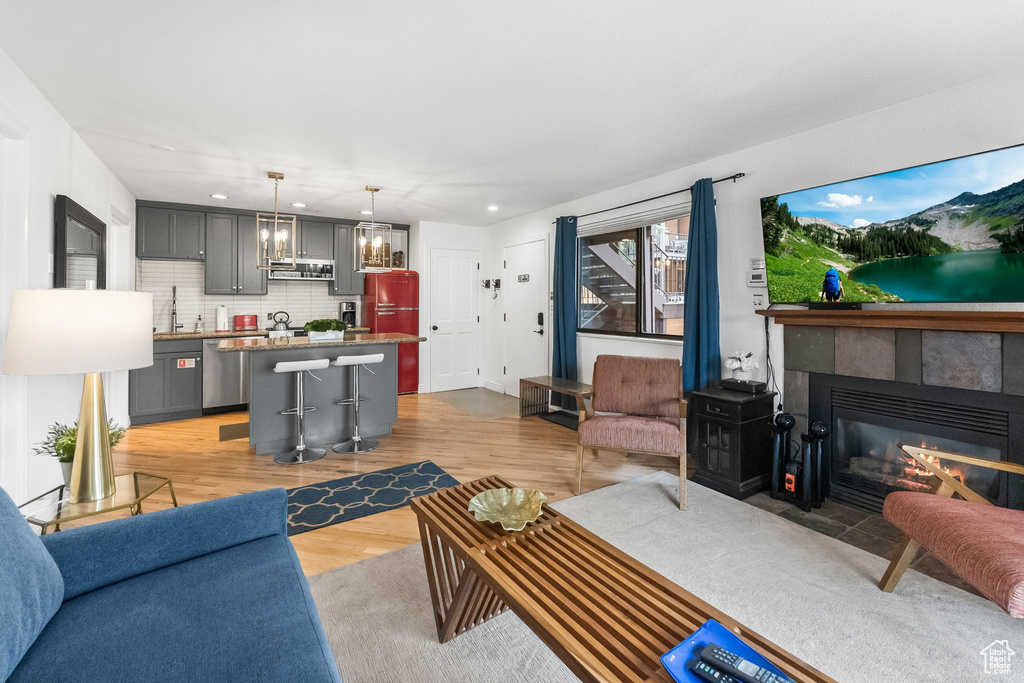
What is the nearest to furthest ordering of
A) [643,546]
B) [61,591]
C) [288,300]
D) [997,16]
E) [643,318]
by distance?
[61,591] → [997,16] → [643,546] → [643,318] → [288,300]

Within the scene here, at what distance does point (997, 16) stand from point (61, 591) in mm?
3903

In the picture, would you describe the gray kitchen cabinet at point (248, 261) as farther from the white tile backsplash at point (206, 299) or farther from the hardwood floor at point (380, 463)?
the hardwood floor at point (380, 463)

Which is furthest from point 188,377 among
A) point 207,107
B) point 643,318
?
point 643,318

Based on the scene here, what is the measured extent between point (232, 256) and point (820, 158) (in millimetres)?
6088

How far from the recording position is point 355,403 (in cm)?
417

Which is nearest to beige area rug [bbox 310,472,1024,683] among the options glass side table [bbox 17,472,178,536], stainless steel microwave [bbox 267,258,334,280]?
glass side table [bbox 17,472,178,536]

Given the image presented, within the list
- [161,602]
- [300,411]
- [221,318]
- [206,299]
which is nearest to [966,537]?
[161,602]

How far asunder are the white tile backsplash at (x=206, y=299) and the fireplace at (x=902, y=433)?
19.2ft

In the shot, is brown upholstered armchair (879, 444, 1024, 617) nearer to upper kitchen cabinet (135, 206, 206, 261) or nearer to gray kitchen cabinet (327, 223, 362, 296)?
gray kitchen cabinet (327, 223, 362, 296)

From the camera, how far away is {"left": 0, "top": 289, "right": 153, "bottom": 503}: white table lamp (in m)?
1.70

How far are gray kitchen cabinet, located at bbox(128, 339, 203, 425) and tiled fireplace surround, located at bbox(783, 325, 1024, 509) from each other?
579 centimetres

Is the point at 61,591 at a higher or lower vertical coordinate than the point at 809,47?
lower

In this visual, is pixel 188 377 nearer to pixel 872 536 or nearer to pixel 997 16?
pixel 872 536

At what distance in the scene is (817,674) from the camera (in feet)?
3.30
